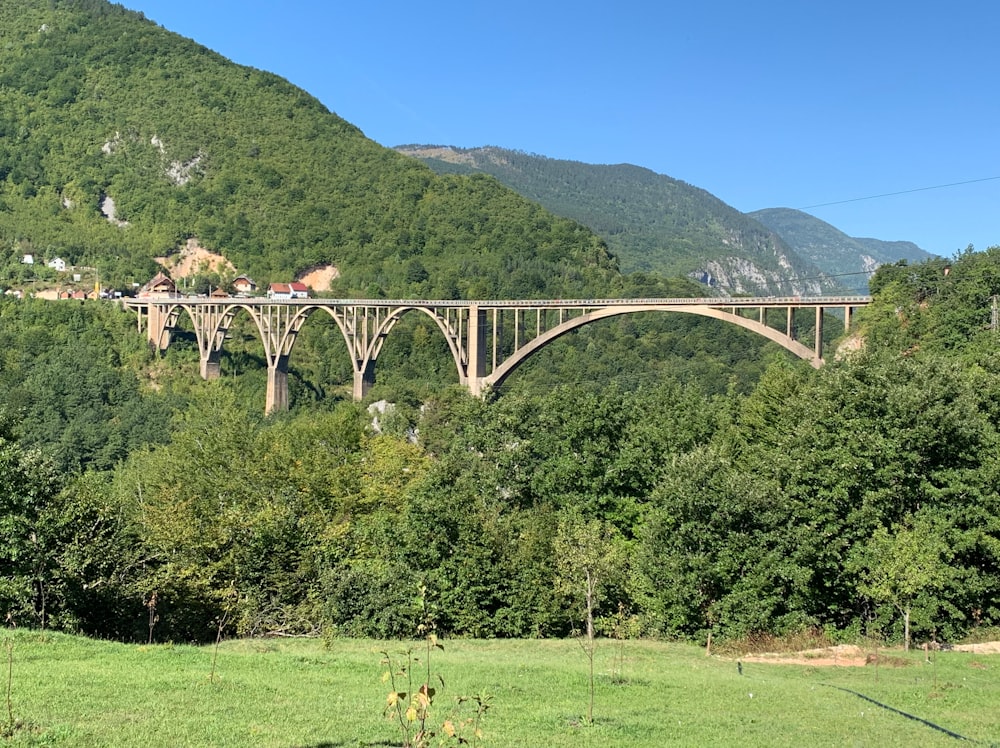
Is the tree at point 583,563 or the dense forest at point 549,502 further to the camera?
the tree at point 583,563

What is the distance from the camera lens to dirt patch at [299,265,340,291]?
104 metres

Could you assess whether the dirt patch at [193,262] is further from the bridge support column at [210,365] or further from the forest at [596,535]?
the forest at [596,535]

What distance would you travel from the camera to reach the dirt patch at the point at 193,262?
4195 inches

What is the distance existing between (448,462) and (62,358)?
172ft

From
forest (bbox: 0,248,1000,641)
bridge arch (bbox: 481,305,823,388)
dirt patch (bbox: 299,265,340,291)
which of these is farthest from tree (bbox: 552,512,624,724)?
dirt patch (bbox: 299,265,340,291)

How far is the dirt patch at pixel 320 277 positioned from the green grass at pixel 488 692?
3438 inches

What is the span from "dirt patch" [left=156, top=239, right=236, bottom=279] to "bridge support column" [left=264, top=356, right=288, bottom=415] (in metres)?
37.7

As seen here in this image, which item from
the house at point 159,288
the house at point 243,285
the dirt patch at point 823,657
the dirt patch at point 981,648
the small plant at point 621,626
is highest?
the house at point 243,285

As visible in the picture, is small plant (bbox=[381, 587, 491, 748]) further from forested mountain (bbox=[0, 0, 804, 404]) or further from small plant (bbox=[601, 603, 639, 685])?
forested mountain (bbox=[0, 0, 804, 404])

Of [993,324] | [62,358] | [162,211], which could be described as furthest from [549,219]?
[993,324]

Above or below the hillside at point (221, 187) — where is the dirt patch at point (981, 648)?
below

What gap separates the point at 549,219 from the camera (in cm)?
11262

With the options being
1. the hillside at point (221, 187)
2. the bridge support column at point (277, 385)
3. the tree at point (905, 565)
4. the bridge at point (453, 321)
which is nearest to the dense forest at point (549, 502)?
the tree at point (905, 565)

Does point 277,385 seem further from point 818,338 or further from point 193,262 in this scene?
point 193,262
